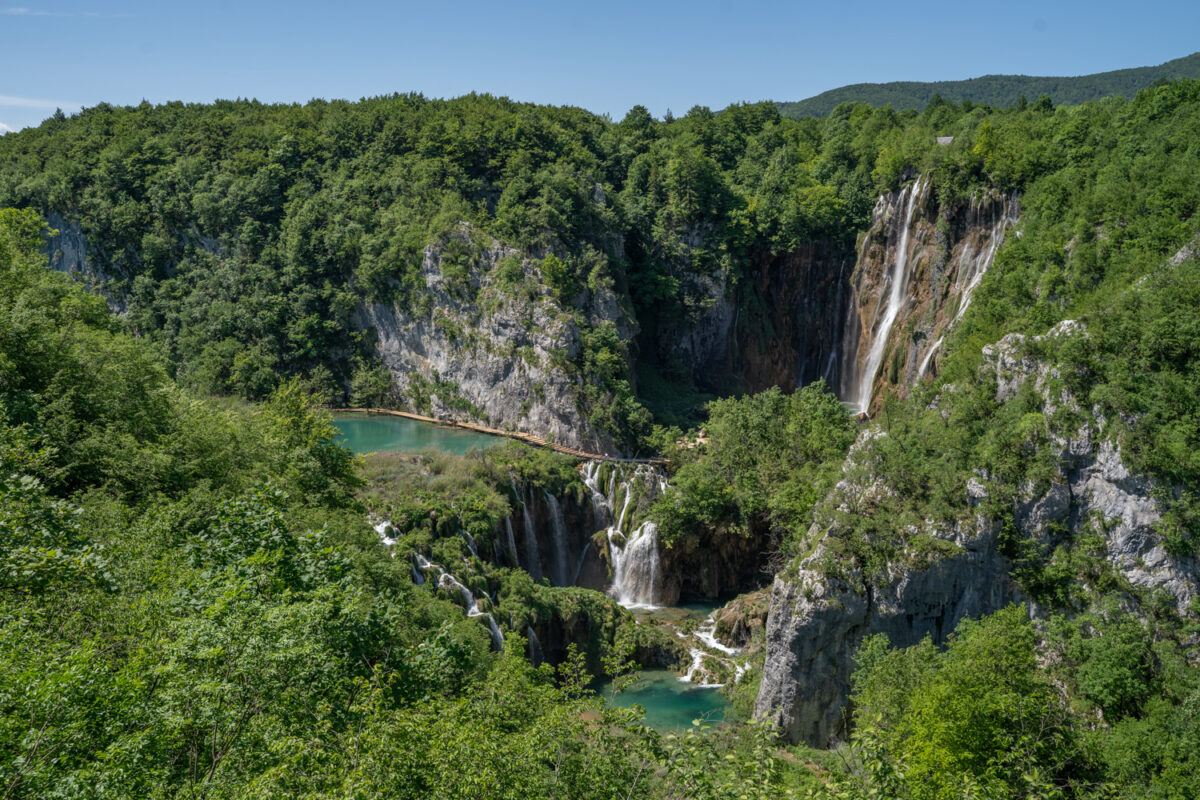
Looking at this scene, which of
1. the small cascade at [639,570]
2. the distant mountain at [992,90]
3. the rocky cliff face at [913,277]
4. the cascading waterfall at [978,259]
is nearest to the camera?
the small cascade at [639,570]

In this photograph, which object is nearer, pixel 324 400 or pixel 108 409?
pixel 108 409

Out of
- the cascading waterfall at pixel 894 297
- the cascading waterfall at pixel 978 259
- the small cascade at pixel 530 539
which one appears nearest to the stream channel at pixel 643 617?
the small cascade at pixel 530 539

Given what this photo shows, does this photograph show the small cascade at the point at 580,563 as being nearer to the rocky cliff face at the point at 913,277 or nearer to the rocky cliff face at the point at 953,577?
the rocky cliff face at the point at 953,577

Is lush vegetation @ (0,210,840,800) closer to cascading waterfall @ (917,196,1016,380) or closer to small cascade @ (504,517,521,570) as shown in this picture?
small cascade @ (504,517,521,570)

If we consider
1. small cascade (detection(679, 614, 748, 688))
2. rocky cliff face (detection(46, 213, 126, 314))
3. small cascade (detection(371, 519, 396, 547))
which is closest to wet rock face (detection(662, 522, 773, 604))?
small cascade (detection(679, 614, 748, 688))

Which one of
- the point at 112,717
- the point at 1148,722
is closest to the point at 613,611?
the point at 1148,722

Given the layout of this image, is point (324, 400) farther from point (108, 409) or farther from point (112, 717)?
point (112, 717)
